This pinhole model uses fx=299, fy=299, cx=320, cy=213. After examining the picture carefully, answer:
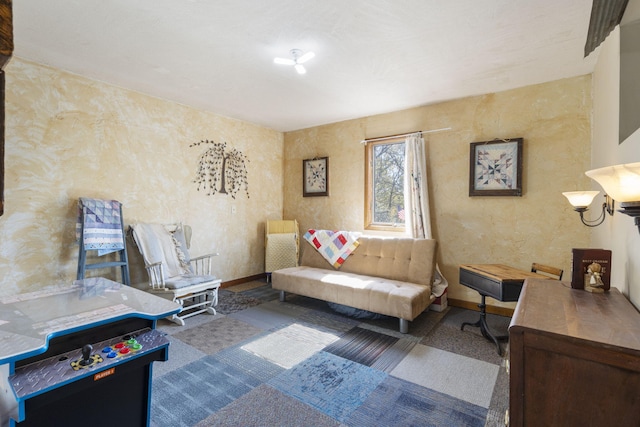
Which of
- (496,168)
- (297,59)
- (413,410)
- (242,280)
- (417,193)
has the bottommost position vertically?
(413,410)

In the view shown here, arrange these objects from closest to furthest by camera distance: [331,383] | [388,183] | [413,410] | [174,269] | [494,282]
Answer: [413,410] < [331,383] < [494,282] < [174,269] < [388,183]

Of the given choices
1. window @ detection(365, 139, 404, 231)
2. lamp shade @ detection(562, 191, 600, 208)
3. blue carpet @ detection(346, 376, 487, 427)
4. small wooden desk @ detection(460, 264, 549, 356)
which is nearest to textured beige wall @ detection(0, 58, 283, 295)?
window @ detection(365, 139, 404, 231)

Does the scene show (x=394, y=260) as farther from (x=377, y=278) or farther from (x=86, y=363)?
(x=86, y=363)

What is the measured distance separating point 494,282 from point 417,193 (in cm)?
152

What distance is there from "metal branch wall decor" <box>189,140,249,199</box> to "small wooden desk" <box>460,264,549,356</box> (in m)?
3.29

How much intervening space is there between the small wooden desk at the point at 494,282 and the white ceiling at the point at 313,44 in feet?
6.12

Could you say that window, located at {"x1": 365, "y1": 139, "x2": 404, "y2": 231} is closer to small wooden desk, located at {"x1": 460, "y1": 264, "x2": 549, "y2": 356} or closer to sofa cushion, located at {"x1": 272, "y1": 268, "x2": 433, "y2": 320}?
sofa cushion, located at {"x1": 272, "y1": 268, "x2": 433, "y2": 320}

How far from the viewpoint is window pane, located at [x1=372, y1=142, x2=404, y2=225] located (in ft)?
13.7

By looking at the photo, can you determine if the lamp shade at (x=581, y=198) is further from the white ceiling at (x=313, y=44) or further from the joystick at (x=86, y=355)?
the joystick at (x=86, y=355)

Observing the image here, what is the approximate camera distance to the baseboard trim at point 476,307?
3340 millimetres

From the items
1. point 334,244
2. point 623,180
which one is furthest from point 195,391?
point 623,180

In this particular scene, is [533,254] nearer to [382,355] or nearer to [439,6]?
[382,355]

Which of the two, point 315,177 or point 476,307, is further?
point 315,177

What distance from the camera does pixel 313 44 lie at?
2.38 metres
